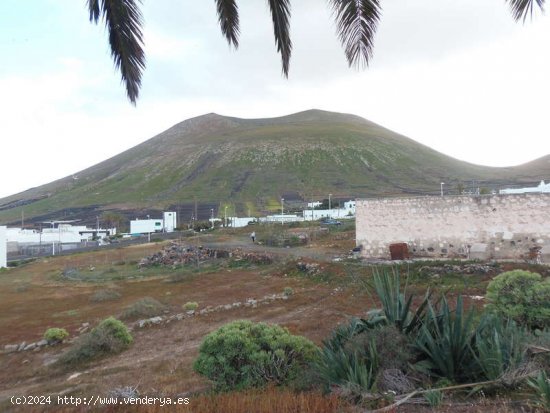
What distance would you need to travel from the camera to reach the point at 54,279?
118 ft

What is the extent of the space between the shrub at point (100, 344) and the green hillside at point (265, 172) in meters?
91.4

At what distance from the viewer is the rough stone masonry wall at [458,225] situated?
59.8 feet

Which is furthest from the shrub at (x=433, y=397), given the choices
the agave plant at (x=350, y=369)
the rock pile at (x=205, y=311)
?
the rock pile at (x=205, y=311)

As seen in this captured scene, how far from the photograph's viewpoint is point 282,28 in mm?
4809

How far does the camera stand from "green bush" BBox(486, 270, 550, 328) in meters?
7.08

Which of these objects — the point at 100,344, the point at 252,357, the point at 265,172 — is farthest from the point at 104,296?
the point at 265,172

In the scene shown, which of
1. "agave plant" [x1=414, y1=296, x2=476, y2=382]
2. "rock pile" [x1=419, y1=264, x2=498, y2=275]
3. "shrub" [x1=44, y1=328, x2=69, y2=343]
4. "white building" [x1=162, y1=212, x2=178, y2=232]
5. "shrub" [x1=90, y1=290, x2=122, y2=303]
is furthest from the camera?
"white building" [x1=162, y1=212, x2=178, y2=232]

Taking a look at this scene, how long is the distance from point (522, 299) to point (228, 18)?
6745mm

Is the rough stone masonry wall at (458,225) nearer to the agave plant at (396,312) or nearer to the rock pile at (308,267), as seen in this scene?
the rock pile at (308,267)

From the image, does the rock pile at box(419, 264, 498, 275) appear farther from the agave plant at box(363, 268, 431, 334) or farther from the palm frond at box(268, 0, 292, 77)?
the palm frond at box(268, 0, 292, 77)

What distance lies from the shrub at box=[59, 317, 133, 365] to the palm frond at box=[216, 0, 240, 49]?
424 inches

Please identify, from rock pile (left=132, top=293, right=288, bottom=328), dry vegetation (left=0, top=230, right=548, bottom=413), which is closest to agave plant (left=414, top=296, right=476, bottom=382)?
dry vegetation (left=0, top=230, right=548, bottom=413)

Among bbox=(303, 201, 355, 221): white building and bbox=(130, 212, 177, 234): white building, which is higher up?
bbox=(303, 201, 355, 221): white building

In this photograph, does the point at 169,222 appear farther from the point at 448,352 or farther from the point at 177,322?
the point at 448,352
